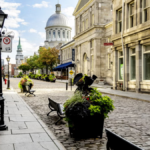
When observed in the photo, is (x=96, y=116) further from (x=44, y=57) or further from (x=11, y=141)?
(x=44, y=57)

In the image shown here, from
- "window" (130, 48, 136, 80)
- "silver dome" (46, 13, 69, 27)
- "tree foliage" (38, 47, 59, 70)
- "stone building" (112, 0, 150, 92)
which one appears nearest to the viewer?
"stone building" (112, 0, 150, 92)

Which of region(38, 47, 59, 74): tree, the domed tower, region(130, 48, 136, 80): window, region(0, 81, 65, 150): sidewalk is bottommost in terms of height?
region(0, 81, 65, 150): sidewalk

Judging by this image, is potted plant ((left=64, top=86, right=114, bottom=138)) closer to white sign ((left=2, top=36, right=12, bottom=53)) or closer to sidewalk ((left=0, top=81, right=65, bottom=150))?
sidewalk ((left=0, top=81, right=65, bottom=150))

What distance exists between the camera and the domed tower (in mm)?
110938

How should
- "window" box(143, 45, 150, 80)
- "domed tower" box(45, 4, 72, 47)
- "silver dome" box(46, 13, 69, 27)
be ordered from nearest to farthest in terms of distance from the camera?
"window" box(143, 45, 150, 80) < "domed tower" box(45, 4, 72, 47) < "silver dome" box(46, 13, 69, 27)

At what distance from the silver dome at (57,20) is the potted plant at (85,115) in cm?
11099

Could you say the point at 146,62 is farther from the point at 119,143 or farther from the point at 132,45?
the point at 119,143

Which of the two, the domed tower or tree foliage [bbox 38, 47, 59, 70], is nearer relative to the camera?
tree foliage [bbox 38, 47, 59, 70]

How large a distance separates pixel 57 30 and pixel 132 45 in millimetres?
96011

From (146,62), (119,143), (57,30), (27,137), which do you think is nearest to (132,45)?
(146,62)

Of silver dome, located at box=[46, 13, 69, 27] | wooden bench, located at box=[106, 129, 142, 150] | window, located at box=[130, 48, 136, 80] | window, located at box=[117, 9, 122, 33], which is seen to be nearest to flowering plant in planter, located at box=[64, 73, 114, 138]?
wooden bench, located at box=[106, 129, 142, 150]

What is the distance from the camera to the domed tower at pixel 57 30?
11094cm

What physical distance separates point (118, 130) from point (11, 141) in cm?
310

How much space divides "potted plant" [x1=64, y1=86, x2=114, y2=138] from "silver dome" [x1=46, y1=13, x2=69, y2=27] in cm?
11099
